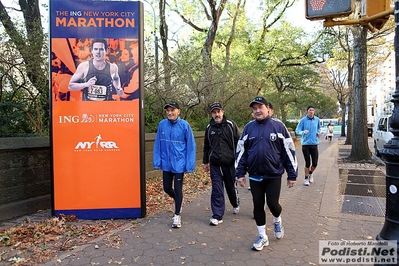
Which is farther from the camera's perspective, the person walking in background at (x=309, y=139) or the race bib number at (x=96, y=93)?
the person walking in background at (x=309, y=139)

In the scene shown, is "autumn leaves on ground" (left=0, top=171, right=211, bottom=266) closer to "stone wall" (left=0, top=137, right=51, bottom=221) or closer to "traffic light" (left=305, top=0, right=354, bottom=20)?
"stone wall" (left=0, top=137, right=51, bottom=221)

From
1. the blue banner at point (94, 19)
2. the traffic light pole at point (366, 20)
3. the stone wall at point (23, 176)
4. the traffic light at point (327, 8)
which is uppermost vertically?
the blue banner at point (94, 19)

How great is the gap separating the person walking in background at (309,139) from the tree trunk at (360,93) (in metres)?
5.02

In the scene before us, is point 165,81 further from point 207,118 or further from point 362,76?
point 362,76

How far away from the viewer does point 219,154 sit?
5.02m

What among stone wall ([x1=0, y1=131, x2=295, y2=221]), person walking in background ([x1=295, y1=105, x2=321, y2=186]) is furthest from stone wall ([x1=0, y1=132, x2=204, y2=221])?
person walking in background ([x1=295, y1=105, x2=321, y2=186])

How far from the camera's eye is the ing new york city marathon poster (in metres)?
5.02

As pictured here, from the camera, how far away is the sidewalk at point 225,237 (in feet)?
12.2

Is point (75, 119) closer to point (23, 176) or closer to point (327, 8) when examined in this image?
point (23, 176)

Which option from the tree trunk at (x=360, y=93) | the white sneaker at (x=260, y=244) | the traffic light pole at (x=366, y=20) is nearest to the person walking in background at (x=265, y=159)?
the white sneaker at (x=260, y=244)

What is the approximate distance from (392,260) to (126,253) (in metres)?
2.73

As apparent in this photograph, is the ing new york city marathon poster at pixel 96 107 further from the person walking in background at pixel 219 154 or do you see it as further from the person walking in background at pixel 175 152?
the person walking in background at pixel 219 154

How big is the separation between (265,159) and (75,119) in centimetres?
295

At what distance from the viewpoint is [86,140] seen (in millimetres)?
5086
